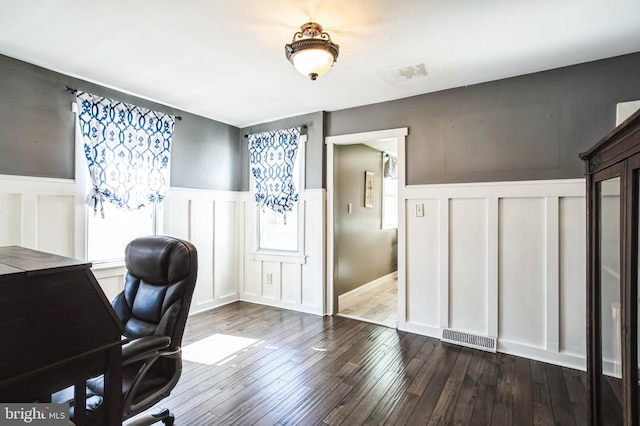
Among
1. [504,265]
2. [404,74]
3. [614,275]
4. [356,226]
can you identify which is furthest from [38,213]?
[504,265]

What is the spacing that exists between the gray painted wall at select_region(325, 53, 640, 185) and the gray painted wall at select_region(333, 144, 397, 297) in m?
0.98

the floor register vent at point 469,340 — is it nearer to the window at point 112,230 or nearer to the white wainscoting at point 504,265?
the white wainscoting at point 504,265

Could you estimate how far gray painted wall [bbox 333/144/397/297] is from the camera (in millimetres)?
4071

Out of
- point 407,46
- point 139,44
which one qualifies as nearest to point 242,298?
point 139,44

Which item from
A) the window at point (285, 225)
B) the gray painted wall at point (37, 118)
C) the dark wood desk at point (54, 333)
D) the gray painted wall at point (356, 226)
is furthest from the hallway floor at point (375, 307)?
the gray painted wall at point (37, 118)

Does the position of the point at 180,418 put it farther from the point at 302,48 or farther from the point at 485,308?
the point at 485,308

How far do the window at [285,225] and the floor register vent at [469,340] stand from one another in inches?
73.3

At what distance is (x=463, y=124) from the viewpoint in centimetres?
302

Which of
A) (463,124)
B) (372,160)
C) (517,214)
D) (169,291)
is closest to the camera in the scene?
(169,291)

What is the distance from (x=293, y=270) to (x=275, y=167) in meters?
1.33

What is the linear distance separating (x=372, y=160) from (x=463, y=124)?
7.03 ft

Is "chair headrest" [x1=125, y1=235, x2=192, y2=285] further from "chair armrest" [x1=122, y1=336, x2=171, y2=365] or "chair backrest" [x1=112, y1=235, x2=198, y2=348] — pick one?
"chair armrest" [x1=122, y1=336, x2=171, y2=365]

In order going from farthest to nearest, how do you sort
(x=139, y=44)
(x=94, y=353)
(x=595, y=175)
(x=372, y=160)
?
(x=372, y=160) → (x=139, y=44) → (x=595, y=175) → (x=94, y=353)

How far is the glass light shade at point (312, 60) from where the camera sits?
79.2 inches
